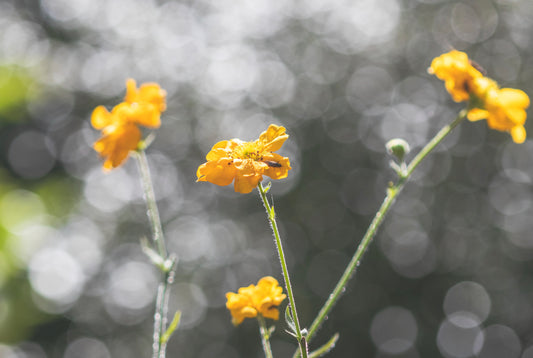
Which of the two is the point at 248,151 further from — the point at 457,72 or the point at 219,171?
the point at 457,72

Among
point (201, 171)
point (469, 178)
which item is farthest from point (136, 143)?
point (469, 178)

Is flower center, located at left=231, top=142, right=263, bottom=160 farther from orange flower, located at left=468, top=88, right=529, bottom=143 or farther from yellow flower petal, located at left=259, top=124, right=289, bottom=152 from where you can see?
orange flower, located at left=468, top=88, right=529, bottom=143

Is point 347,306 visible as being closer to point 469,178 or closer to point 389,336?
point 389,336

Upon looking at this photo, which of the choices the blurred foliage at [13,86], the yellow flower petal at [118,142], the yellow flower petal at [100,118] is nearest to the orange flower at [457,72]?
the yellow flower petal at [118,142]

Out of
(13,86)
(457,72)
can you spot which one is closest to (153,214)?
(457,72)

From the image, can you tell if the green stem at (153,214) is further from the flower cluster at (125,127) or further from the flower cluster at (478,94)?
the flower cluster at (478,94)
